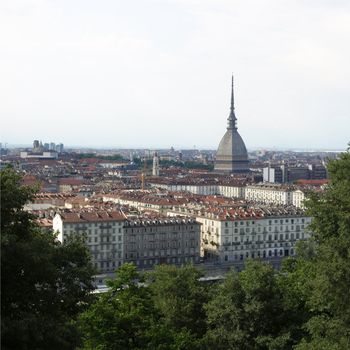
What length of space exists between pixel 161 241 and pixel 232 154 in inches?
4192

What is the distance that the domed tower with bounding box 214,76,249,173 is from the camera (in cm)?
16100

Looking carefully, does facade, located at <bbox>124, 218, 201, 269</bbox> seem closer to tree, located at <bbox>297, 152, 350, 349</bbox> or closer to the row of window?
the row of window

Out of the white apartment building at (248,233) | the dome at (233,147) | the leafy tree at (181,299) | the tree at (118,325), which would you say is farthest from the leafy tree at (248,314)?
the dome at (233,147)

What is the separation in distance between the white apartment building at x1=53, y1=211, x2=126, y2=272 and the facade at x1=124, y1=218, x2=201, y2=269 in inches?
27.7

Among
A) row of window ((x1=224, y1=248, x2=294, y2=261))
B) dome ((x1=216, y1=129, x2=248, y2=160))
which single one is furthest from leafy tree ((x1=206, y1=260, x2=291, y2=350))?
dome ((x1=216, y1=129, x2=248, y2=160))

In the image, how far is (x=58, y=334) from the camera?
11.9m

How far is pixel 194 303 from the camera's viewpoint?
22.2 m

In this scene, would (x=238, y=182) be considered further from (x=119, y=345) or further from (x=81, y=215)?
(x=119, y=345)

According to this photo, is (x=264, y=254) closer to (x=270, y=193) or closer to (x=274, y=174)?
(x=270, y=193)

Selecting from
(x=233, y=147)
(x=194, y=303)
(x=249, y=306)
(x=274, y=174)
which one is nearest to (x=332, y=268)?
(x=249, y=306)

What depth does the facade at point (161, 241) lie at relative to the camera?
54.5 meters

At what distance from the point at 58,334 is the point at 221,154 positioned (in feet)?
500

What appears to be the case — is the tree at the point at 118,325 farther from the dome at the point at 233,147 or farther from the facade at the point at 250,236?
the dome at the point at 233,147

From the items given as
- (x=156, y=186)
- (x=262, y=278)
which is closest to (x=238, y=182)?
(x=156, y=186)
